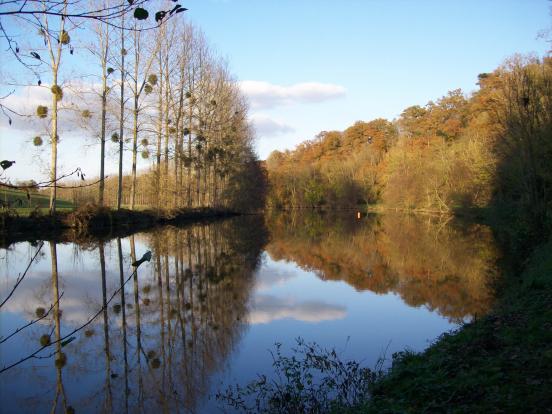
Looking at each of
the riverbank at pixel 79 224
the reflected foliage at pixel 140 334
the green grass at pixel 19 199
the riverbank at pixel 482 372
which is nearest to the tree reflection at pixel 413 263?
the riverbank at pixel 482 372

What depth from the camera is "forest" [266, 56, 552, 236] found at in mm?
17797

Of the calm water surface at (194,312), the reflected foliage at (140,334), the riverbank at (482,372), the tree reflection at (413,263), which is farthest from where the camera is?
the tree reflection at (413,263)

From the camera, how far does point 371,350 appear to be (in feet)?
22.8

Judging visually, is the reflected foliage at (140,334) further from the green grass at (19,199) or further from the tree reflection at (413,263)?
the tree reflection at (413,263)

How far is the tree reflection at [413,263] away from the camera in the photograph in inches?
412

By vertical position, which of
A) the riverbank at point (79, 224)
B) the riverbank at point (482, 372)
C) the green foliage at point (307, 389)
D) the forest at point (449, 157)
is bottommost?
the green foliage at point (307, 389)

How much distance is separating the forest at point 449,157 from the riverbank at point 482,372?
13309 mm

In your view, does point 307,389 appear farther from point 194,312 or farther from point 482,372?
point 194,312

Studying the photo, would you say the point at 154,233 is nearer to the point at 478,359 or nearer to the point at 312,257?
the point at 312,257

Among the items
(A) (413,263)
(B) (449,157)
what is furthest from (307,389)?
(B) (449,157)

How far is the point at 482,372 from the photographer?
175 inches

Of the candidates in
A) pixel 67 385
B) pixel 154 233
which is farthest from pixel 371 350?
pixel 154 233

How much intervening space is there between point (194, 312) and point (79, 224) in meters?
14.8

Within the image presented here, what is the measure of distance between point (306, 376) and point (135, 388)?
2.03m
